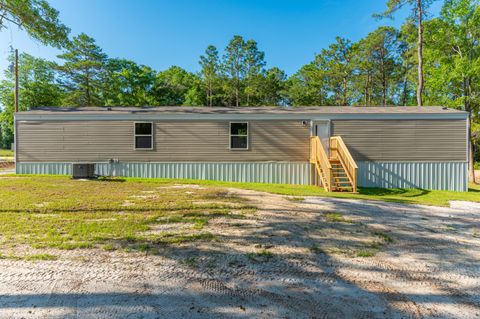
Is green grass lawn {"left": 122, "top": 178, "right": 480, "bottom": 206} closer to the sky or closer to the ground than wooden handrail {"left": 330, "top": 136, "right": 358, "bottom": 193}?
closer to the ground

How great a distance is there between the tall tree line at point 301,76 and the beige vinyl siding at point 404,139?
6.51 m

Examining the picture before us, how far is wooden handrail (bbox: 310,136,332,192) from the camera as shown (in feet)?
29.7

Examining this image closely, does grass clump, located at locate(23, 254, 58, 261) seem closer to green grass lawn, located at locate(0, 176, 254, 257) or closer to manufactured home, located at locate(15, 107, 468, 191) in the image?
green grass lawn, located at locate(0, 176, 254, 257)

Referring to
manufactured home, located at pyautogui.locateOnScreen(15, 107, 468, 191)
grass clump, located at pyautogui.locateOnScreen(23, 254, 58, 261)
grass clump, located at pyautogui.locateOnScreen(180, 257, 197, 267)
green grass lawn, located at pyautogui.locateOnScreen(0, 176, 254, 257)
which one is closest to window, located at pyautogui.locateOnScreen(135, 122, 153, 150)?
manufactured home, located at pyautogui.locateOnScreen(15, 107, 468, 191)

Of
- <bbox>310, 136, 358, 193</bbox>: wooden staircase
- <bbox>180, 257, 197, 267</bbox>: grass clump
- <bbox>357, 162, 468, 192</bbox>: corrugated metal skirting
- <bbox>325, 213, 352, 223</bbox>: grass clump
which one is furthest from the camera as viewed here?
<bbox>357, 162, 468, 192</bbox>: corrugated metal skirting

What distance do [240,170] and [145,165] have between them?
415cm

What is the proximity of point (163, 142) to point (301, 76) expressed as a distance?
27.4 metres

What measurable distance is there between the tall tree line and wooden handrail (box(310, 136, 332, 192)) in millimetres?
10398

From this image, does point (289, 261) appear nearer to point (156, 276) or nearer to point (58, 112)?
point (156, 276)

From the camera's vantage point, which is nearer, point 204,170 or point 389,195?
point 389,195

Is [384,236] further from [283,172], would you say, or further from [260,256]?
[283,172]

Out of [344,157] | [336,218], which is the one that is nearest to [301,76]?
[344,157]

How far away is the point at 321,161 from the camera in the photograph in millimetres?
9727

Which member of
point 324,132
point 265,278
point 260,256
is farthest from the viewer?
point 324,132
